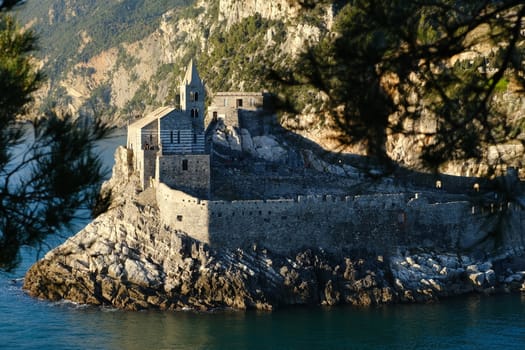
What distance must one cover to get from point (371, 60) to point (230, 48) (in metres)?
72.5

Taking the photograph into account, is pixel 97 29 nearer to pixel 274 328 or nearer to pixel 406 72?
pixel 274 328

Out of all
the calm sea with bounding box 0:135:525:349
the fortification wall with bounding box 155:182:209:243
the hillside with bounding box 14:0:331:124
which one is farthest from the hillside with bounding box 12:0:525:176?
the calm sea with bounding box 0:135:525:349

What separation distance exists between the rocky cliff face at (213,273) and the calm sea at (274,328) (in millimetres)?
616

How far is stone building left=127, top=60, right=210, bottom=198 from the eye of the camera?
4405 cm

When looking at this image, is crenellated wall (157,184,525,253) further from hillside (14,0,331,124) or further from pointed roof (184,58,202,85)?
hillside (14,0,331,124)

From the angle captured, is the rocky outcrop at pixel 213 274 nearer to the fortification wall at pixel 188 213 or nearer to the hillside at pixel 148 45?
the fortification wall at pixel 188 213

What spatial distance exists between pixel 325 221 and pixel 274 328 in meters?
5.27

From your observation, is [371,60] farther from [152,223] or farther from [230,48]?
[230,48]

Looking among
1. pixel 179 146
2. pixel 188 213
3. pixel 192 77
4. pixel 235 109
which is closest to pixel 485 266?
pixel 188 213

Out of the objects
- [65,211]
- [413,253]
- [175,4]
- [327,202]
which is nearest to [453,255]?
[413,253]

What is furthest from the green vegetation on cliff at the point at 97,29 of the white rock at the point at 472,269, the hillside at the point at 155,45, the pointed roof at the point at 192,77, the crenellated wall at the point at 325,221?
the white rock at the point at 472,269

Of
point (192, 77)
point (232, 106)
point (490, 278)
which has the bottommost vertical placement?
point (490, 278)

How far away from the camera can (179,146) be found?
44.8 meters

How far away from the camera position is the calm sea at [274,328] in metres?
38.6
